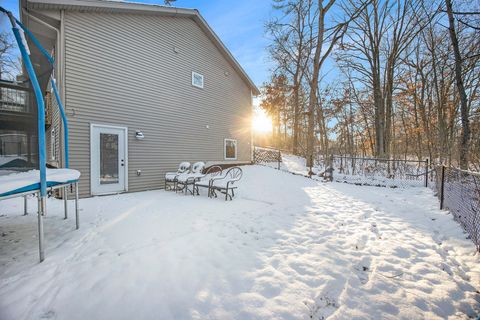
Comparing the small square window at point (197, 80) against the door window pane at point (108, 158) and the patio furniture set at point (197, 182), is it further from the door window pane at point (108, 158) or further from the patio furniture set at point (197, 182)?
the door window pane at point (108, 158)

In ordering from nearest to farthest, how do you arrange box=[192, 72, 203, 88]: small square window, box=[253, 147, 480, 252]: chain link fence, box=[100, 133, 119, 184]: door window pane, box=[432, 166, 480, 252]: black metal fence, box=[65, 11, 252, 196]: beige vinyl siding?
box=[432, 166, 480, 252]: black metal fence → box=[253, 147, 480, 252]: chain link fence → box=[65, 11, 252, 196]: beige vinyl siding → box=[100, 133, 119, 184]: door window pane → box=[192, 72, 203, 88]: small square window

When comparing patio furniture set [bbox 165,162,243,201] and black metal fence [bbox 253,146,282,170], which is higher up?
black metal fence [bbox 253,146,282,170]

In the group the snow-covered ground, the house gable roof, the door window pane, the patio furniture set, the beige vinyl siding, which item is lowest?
the snow-covered ground

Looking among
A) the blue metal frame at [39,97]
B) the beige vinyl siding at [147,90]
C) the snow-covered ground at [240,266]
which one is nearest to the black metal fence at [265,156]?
the beige vinyl siding at [147,90]

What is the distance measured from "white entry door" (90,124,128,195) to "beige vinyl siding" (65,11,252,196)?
0.52ft

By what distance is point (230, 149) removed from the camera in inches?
418

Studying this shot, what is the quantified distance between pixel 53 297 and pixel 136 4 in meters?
8.12

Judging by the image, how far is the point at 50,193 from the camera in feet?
19.9

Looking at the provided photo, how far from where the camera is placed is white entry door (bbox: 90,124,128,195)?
6043 millimetres

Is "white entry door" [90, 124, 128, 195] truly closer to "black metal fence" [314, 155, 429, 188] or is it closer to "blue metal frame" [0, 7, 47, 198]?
"blue metal frame" [0, 7, 47, 198]

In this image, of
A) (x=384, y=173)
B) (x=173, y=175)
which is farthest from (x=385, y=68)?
(x=173, y=175)

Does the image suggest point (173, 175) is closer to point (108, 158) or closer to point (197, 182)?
A: point (197, 182)

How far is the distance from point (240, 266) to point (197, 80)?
26.9 feet

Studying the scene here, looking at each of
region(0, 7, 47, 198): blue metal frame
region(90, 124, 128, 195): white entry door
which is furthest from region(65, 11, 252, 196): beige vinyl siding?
region(0, 7, 47, 198): blue metal frame
